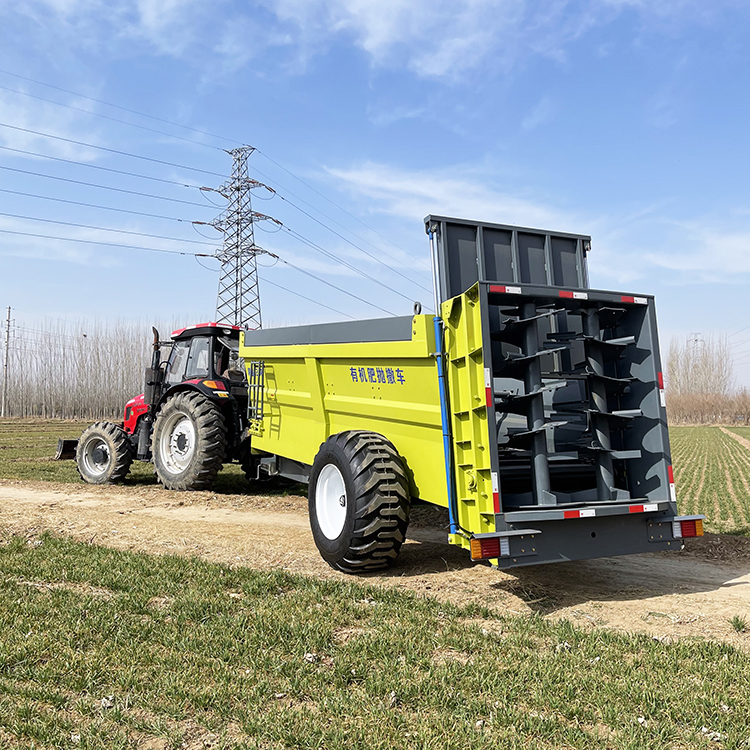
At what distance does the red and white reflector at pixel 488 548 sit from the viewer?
15.9ft

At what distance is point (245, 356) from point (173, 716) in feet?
20.1

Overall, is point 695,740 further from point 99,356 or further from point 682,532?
point 99,356

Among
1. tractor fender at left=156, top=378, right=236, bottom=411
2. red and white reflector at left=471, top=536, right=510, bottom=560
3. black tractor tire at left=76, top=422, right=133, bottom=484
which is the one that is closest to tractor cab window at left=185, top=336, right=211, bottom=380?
tractor fender at left=156, top=378, right=236, bottom=411

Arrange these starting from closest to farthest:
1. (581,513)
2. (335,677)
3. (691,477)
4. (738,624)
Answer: (335,677), (738,624), (581,513), (691,477)

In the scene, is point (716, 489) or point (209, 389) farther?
point (716, 489)

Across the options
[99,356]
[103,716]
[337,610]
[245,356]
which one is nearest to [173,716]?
[103,716]

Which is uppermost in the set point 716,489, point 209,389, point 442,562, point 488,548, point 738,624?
point 209,389

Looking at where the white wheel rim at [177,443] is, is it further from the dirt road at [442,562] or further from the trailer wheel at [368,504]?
the trailer wheel at [368,504]

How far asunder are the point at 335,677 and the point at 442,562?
9.74 ft

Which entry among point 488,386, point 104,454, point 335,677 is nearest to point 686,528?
point 488,386

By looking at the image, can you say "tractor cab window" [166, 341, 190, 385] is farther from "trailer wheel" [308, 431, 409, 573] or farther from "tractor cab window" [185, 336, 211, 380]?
"trailer wheel" [308, 431, 409, 573]

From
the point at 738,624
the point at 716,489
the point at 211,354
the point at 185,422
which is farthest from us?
the point at 716,489

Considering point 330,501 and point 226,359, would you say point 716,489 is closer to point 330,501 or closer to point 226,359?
point 226,359

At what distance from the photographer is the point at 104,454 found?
12664 mm
